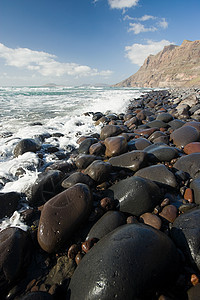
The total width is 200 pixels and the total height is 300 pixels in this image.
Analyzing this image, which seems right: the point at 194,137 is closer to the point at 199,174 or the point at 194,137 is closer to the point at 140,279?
the point at 199,174

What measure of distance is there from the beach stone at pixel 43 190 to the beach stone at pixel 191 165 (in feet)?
7.74

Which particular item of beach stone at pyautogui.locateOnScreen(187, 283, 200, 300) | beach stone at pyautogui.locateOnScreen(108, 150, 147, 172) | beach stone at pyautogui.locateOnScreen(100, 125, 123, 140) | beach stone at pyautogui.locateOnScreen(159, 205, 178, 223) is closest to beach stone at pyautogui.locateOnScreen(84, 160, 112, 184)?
beach stone at pyautogui.locateOnScreen(108, 150, 147, 172)

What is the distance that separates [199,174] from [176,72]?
338ft

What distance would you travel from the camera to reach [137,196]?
214 centimetres

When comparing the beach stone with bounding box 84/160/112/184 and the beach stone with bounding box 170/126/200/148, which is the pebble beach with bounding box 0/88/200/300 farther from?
the beach stone with bounding box 170/126/200/148

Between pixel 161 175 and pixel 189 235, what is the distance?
113cm

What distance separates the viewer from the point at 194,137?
3.95 m

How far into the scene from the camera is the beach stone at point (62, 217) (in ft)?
5.86

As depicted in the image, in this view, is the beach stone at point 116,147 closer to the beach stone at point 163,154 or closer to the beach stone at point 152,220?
the beach stone at point 163,154

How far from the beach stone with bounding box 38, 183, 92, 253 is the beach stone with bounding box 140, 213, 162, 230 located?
2.47ft

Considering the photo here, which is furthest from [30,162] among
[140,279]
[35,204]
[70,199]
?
[140,279]

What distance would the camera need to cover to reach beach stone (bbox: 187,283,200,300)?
3.96 ft

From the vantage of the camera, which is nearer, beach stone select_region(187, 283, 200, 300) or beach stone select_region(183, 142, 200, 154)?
beach stone select_region(187, 283, 200, 300)

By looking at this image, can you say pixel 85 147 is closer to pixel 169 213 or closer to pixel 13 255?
pixel 169 213
